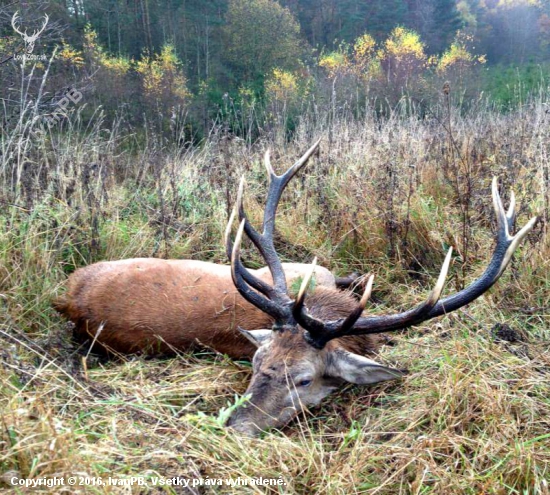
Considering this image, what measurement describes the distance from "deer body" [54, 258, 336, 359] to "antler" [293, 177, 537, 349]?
0.56 metres

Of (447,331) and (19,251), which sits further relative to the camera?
(19,251)

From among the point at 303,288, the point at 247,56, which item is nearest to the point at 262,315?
the point at 303,288

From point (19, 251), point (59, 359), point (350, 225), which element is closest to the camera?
point (59, 359)

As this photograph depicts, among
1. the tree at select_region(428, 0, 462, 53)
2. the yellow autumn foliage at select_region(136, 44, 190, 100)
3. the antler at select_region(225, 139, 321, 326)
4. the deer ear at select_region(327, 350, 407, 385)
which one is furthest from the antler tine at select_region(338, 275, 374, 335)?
the tree at select_region(428, 0, 462, 53)

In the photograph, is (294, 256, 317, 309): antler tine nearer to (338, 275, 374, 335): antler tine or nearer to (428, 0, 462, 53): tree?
(338, 275, 374, 335): antler tine

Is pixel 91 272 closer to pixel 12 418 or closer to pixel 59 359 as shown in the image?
pixel 59 359

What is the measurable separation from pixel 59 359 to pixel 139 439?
99 cm

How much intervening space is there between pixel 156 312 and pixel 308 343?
991 millimetres

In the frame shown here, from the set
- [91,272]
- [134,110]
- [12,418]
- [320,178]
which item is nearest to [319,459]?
[12,418]

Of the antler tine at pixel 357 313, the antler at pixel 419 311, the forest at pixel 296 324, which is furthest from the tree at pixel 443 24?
the antler tine at pixel 357 313

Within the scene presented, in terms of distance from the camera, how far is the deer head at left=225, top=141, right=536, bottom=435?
259 centimetres

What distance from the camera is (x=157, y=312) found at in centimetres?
327

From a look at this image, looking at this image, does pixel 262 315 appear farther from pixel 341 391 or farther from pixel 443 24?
pixel 443 24

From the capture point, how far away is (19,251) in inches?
147
